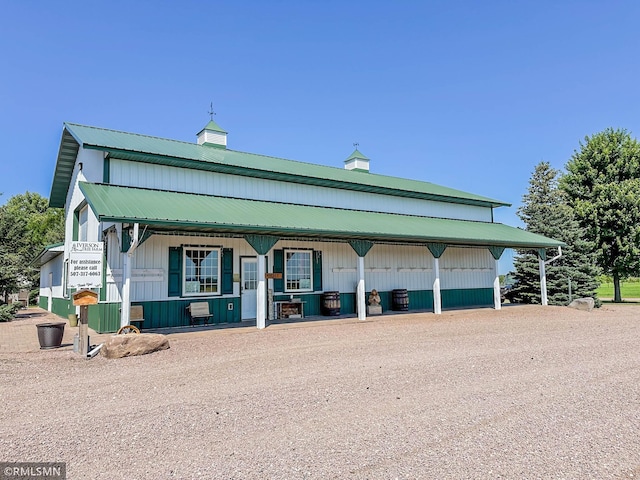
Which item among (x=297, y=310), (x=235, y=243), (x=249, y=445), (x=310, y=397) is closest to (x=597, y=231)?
(x=297, y=310)

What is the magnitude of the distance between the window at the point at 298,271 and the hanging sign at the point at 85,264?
6.97 metres

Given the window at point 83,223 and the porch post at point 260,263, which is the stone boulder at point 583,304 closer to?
the porch post at point 260,263

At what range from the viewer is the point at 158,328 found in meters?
12.7

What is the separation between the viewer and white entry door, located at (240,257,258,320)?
47.3 ft

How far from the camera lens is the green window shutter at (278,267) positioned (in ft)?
50.0

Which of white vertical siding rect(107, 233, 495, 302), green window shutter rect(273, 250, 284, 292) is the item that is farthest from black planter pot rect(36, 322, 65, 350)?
green window shutter rect(273, 250, 284, 292)

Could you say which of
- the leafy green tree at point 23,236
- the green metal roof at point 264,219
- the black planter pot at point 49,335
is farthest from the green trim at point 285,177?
the leafy green tree at point 23,236

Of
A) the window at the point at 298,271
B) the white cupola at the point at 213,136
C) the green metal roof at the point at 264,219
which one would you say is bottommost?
Result: the window at the point at 298,271

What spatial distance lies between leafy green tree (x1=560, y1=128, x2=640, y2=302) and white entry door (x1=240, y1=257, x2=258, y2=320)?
758 inches

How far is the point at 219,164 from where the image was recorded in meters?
14.8

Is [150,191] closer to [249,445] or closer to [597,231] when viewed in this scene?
[249,445]

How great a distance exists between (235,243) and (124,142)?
4800 millimetres

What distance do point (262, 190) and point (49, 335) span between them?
8.22 metres

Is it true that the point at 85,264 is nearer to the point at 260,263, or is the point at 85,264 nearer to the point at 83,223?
the point at 260,263
